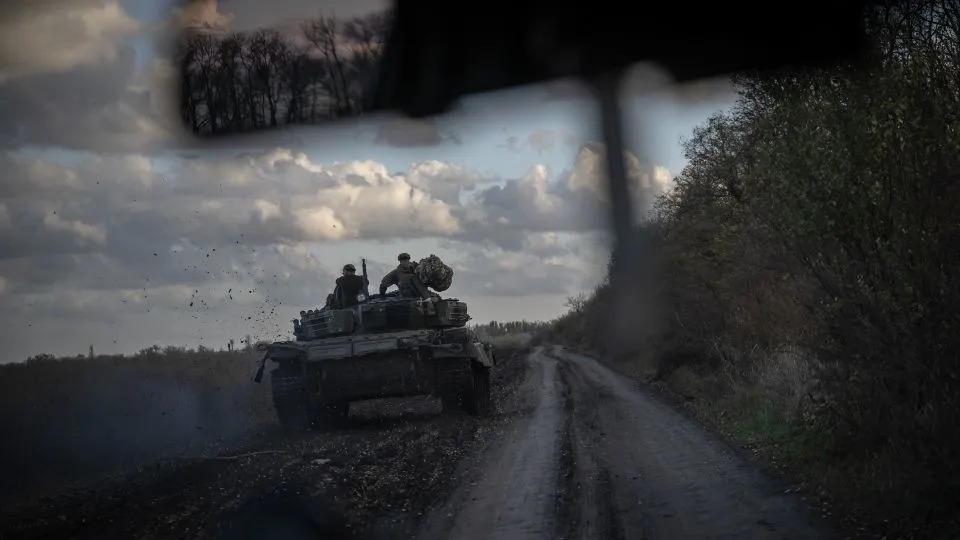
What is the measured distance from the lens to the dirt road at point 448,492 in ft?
28.4

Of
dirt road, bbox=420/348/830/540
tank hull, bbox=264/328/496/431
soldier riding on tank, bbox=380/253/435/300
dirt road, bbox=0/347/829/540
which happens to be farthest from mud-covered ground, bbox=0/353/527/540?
soldier riding on tank, bbox=380/253/435/300

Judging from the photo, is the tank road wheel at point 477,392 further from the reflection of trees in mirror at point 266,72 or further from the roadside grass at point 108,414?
the reflection of trees in mirror at point 266,72

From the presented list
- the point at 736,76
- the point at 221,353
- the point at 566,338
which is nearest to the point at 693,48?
the point at 736,76

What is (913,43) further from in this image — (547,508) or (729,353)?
(729,353)

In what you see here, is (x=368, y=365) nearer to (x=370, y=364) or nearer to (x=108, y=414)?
(x=370, y=364)

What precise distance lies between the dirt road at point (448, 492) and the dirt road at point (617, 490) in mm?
21

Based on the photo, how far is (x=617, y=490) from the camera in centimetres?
1012

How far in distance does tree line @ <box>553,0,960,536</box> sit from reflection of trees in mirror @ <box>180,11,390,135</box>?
3.86 metres

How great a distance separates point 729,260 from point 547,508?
11963 mm

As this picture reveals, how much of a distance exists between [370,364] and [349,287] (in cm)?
244

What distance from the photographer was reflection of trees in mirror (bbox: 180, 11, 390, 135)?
9328mm

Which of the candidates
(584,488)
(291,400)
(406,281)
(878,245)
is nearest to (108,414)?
(291,400)

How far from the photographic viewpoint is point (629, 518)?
8727mm

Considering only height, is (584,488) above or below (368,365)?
below
